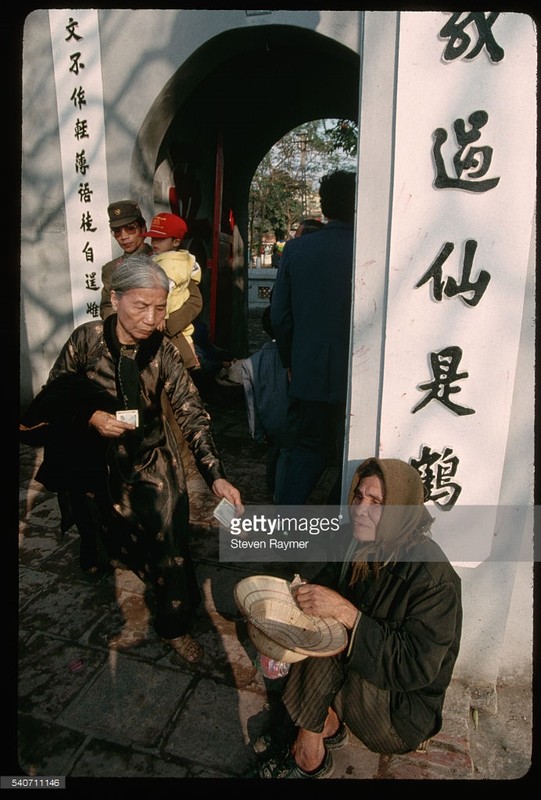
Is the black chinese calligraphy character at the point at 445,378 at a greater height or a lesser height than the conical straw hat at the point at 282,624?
greater

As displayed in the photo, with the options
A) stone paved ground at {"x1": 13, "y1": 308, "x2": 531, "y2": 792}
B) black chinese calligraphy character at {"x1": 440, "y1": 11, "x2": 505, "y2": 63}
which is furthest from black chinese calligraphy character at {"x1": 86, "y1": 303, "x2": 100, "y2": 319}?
black chinese calligraphy character at {"x1": 440, "y1": 11, "x2": 505, "y2": 63}

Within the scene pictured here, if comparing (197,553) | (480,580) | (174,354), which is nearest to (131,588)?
(197,553)

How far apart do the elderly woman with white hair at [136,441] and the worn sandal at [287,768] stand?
686mm

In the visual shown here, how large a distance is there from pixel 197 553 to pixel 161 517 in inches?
41.1

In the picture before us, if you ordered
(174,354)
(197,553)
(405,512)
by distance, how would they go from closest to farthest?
(405,512)
(174,354)
(197,553)

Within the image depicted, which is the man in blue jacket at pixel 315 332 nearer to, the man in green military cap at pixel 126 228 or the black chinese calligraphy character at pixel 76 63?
the man in green military cap at pixel 126 228

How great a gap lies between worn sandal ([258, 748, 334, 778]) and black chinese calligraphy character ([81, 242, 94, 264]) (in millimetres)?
4302

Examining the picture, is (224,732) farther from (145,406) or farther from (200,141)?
(200,141)

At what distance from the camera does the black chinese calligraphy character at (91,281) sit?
494cm

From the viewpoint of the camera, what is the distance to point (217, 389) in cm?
615

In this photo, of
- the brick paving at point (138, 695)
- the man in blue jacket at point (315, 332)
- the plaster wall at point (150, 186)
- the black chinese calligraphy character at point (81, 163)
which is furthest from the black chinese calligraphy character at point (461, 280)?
the black chinese calligraphy character at point (81, 163)

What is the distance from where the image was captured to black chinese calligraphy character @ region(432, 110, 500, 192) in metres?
1.98

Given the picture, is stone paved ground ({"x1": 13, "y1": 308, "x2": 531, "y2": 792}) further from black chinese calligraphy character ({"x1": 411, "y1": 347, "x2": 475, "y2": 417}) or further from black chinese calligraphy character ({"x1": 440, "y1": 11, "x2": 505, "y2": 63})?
black chinese calligraphy character ({"x1": 440, "y1": 11, "x2": 505, "y2": 63})

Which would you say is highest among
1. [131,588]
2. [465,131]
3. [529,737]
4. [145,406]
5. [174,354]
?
[465,131]
